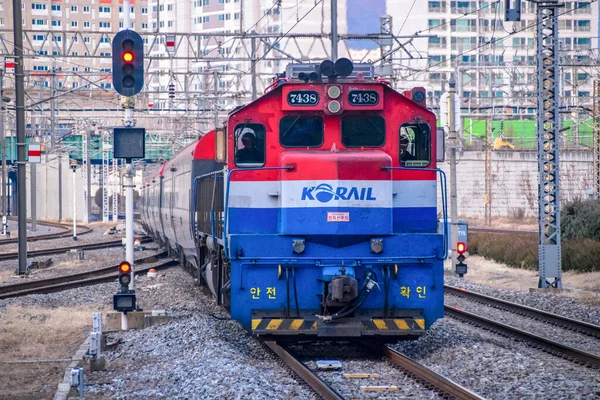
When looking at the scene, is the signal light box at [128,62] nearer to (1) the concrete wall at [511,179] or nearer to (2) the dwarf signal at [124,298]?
(2) the dwarf signal at [124,298]

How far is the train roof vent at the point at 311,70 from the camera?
10655 millimetres

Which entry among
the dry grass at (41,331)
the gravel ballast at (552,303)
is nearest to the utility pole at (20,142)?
the dry grass at (41,331)

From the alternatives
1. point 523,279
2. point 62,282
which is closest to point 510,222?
point 523,279

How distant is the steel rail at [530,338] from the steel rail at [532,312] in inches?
46.5

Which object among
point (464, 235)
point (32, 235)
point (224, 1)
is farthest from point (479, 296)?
point (224, 1)

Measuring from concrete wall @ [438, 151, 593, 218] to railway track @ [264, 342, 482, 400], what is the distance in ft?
145

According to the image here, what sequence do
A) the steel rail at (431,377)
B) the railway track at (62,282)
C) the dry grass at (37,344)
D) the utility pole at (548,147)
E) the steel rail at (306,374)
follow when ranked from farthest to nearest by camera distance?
the utility pole at (548,147) → the railway track at (62,282) → the dry grass at (37,344) → the steel rail at (306,374) → the steel rail at (431,377)

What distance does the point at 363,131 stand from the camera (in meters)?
10.3

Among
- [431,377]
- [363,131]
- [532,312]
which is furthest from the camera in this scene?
[532,312]

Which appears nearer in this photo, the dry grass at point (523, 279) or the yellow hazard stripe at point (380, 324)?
the yellow hazard stripe at point (380, 324)

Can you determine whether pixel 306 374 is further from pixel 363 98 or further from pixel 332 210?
pixel 363 98

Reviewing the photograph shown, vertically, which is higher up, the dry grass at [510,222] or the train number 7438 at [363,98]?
the train number 7438 at [363,98]

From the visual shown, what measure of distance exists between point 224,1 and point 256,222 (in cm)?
8736

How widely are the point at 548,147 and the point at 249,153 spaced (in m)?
10.5
